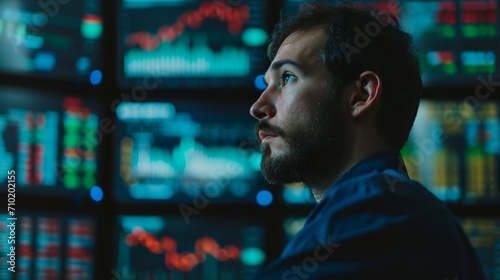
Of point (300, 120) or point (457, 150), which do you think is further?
point (457, 150)

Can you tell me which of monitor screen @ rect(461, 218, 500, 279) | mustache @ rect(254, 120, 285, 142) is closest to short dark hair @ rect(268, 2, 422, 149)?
mustache @ rect(254, 120, 285, 142)

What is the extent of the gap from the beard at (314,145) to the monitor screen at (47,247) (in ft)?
4.76

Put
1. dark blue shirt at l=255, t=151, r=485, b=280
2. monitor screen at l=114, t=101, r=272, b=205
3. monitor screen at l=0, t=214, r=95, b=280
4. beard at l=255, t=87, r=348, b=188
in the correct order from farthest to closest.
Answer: monitor screen at l=114, t=101, r=272, b=205 → monitor screen at l=0, t=214, r=95, b=280 → beard at l=255, t=87, r=348, b=188 → dark blue shirt at l=255, t=151, r=485, b=280

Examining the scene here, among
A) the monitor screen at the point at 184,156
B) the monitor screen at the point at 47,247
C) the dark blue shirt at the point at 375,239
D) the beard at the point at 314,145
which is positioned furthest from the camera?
the monitor screen at the point at 184,156

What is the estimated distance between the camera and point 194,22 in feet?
8.55

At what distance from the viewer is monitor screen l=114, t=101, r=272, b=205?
99.9 inches

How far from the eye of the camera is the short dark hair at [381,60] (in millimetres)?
1206

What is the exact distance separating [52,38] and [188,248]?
2.54 ft

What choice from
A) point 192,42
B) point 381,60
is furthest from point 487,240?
point 381,60

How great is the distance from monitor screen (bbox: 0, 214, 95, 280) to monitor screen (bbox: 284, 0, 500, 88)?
95 centimetres

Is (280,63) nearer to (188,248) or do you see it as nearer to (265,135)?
(265,135)

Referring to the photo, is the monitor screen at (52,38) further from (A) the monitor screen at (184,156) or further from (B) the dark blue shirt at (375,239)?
(B) the dark blue shirt at (375,239)

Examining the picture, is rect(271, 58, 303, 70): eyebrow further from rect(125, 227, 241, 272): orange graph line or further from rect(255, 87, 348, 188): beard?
rect(125, 227, 241, 272): orange graph line

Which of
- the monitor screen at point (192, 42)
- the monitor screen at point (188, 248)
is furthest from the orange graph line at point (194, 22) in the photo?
the monitor screen at point (188, 248)
